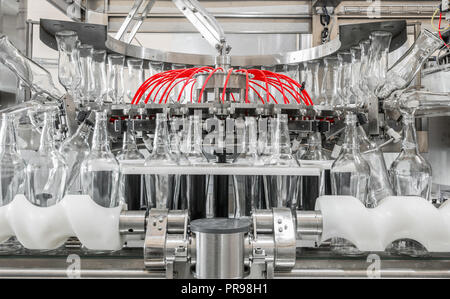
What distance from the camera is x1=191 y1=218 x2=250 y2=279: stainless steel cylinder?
44 cm

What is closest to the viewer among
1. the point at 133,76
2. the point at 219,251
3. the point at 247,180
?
the point at 219,251

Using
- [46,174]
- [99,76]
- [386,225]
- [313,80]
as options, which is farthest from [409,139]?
[99,76]

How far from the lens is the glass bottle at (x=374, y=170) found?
2.30 feet

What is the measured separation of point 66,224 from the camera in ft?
1.71

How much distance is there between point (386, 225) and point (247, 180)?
31 cm

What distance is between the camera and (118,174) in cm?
68

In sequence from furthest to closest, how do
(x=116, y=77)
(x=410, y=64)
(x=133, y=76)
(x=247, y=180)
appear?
(x=133, y=76) → (x=116, y=77) → (x=410, y=64) → (x=247, y=180)

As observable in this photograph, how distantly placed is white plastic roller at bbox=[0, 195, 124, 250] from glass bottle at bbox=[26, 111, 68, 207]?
9 cm

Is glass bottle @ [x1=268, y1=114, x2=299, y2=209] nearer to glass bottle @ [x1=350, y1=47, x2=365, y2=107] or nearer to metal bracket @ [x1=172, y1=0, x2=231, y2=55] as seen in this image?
glass bottle @ [x1=350, y1=47, x2=365, y2=107]

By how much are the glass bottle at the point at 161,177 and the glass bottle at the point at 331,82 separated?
785 mm

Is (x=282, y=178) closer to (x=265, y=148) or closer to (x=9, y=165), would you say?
(x=265, y=148)

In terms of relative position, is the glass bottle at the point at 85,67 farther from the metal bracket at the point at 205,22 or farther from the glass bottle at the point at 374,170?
the glass bottle at the point at 374,170

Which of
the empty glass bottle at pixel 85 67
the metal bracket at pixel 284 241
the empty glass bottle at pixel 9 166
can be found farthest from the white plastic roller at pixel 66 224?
the empty glass bottle at pixel 85 67

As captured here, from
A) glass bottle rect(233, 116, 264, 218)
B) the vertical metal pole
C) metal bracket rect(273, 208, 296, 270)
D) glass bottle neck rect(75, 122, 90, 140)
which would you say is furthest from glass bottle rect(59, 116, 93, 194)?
the vertical metal pole
